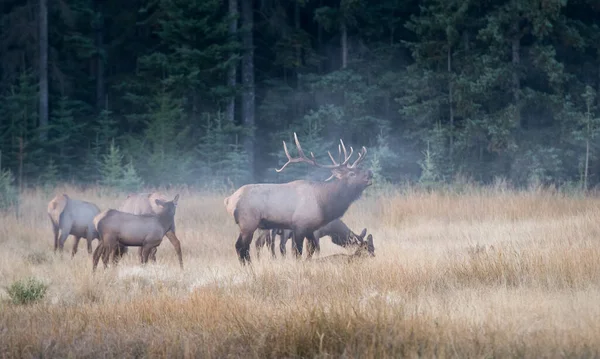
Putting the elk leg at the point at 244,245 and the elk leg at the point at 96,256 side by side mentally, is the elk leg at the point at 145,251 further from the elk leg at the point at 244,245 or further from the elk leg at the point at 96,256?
the elk leg at the point at 244,245

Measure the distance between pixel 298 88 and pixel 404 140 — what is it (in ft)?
16.8

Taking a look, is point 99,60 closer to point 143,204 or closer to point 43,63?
point 43,63

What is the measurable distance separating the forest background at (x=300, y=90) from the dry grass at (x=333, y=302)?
11.3 m

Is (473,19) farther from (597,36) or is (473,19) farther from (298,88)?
(298,88)

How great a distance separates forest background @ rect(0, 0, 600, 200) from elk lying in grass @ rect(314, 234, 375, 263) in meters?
11.3

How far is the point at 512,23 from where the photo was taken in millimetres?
28250

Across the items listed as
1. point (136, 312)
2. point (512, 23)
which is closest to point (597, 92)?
point (512, 23)

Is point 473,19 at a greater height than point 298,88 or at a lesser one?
greater

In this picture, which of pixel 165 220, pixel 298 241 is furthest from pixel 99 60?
pixel 298 241

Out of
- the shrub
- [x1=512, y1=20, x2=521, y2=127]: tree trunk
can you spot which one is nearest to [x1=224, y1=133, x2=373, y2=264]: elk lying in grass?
the shrub

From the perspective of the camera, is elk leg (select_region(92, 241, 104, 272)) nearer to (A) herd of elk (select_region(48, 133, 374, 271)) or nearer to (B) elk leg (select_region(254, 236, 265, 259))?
(A) herd of elk (select_region(48, 133, 374, 271))

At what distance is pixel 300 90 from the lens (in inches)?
1330

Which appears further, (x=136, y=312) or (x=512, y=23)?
(x=512, y=23)

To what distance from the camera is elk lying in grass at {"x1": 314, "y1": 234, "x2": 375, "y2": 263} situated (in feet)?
35.2
